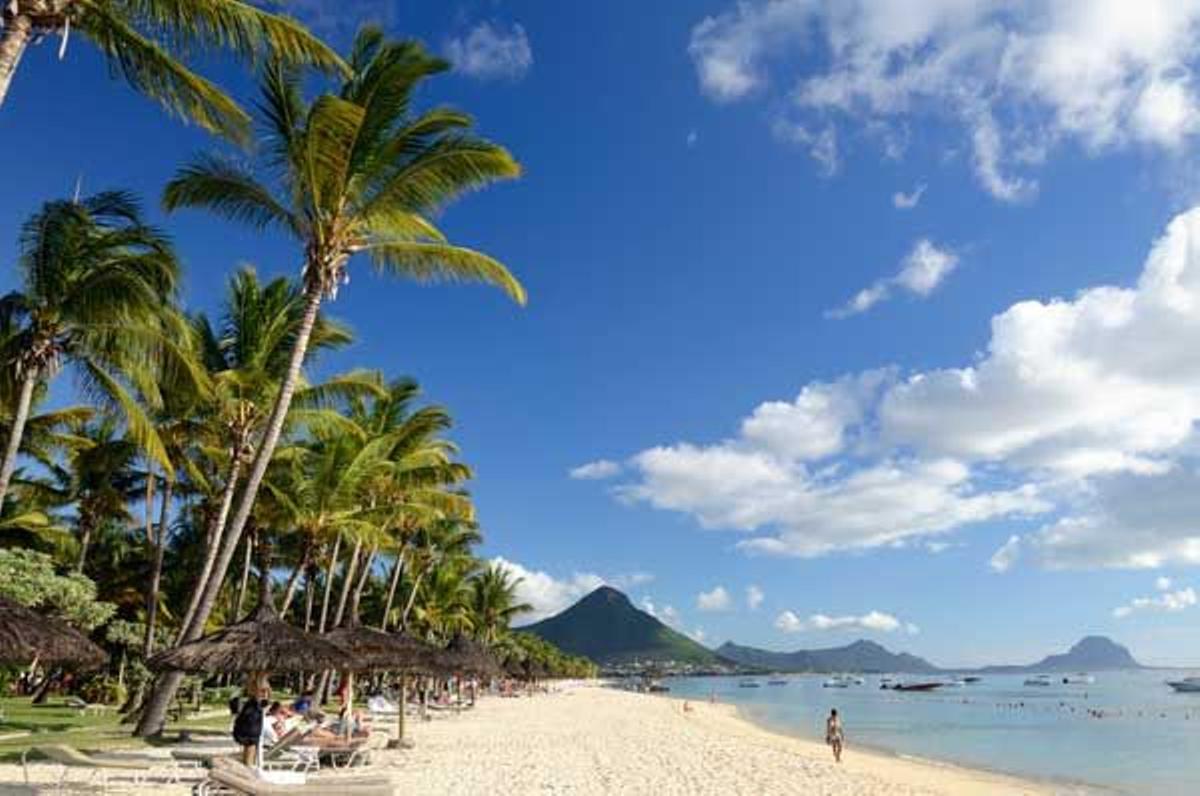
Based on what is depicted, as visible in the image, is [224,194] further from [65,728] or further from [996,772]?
[996,772]

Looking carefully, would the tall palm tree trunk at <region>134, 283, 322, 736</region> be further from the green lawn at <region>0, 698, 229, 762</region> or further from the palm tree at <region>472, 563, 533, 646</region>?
the palm tree at <region>472, 563, 533, 646</region>

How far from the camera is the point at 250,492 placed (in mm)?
13070

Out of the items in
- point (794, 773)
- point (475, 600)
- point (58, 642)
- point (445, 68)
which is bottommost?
point (794, 773)

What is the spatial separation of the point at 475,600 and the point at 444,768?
1842 inches

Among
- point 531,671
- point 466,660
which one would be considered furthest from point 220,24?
point 531,671

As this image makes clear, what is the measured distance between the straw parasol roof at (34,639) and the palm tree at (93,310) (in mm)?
2730

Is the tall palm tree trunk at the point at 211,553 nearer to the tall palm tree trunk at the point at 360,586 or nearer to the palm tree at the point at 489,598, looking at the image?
the tall palm tree trunk at the point at 360,586

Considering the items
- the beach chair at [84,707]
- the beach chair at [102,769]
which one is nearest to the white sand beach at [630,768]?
the beach chair at [102,769]

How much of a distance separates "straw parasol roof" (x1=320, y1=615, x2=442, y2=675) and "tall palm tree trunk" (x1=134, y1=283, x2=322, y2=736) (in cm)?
202

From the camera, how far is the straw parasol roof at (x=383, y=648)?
15302mm

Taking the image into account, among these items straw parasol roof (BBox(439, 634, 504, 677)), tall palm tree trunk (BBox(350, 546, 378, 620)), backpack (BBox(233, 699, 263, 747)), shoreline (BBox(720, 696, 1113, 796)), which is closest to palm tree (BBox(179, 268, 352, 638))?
straw parasol roof (BBox(439, 634, 504, 677))

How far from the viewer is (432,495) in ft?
93.0

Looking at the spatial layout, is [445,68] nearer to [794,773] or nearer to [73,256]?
[73,256]

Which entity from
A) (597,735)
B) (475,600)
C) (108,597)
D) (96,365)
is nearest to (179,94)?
(96,365)
